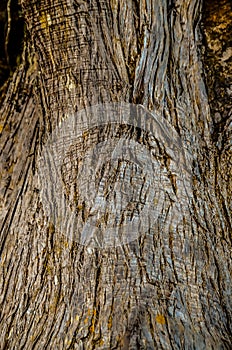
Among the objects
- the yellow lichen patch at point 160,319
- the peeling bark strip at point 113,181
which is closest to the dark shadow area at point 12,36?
the peeling bark strip at point 113,181

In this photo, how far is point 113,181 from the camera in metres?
2.03

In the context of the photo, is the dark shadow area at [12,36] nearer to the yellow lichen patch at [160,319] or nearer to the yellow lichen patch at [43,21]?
the yellow lichen patch at [43,21]

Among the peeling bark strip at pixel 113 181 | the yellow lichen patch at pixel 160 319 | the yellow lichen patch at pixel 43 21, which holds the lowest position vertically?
the yellow lichen patch at pixel 160 319

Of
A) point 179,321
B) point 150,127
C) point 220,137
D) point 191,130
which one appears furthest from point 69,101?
point 179,321

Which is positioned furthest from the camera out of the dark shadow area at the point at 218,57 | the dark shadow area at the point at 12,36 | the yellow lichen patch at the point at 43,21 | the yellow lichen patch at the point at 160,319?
the dark shadow area at the point at 12,36

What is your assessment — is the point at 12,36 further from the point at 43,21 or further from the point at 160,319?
the point at 160,319

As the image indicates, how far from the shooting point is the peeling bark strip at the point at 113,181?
5.76ft

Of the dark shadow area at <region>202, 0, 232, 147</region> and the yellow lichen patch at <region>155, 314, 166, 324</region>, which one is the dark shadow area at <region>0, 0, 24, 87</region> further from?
the yellow lichen patch at <region>155, 314, 166, 324</region>

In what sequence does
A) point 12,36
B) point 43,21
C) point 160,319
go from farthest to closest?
point 12,36
point 43,21
point 160,319

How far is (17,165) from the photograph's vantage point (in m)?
2.53

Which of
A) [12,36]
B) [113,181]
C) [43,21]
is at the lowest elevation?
[113,181]

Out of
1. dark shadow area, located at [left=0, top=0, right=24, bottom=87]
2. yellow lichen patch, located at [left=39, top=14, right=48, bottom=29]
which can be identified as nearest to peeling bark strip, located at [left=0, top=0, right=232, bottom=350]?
yellow lichen patch, located at [left=39, top=14, right=48, bottom=29]

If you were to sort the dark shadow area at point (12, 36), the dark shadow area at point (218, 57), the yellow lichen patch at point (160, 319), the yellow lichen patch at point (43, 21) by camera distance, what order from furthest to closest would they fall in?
the dark shadow area at point (12, 36), the dark shadow area at point (218, 57), the yellow lichen patch at point (43, 21), the yellow lichen patch at point (160, 319)

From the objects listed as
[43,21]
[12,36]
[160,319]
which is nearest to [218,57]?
[43,21]
